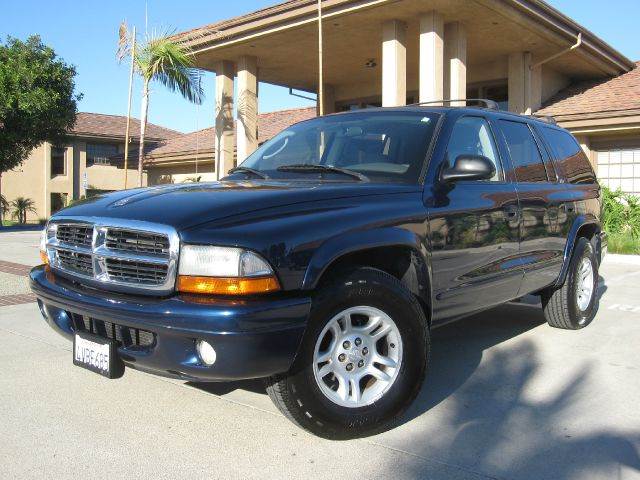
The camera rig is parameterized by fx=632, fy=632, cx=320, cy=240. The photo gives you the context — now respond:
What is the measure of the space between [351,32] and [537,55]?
5.30 meters

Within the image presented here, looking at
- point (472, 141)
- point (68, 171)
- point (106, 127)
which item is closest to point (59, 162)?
point (68, 171)

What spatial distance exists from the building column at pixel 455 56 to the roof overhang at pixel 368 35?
0.29 metres

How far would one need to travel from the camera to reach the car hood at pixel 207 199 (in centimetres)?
299

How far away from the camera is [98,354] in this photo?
3189mm

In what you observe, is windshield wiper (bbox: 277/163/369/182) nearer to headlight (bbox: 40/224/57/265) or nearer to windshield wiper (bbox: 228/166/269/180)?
windshield wiper (bbox: 228/166/269/180)

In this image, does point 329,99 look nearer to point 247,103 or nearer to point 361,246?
point 247,103

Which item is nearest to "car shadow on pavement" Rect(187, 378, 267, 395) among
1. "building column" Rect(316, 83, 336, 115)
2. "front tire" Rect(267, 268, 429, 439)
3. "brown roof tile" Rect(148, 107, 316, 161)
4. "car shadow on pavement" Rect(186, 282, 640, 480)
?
"car shadow on pavement" Rect(186, 282, 640, 480)

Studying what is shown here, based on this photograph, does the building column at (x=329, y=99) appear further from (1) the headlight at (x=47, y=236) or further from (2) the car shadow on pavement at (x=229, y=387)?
(1) the headlight at (x=47, y=236)

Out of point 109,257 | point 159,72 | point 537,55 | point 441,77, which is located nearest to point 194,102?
point 159,72

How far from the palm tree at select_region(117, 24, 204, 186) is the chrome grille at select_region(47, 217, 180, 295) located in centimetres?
1222

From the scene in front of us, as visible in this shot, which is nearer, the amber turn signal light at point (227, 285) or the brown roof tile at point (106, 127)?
the amber turn signal light at point (227, 285)

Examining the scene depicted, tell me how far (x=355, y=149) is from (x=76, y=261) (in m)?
1.91

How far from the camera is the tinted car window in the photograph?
416cm

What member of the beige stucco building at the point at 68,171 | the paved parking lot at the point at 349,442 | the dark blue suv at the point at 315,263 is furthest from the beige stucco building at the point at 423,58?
the beige stucco building at the point at 68,171
